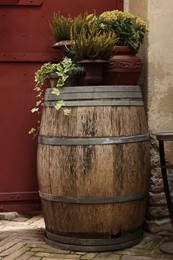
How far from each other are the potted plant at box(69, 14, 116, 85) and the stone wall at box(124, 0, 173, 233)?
0.43 meters

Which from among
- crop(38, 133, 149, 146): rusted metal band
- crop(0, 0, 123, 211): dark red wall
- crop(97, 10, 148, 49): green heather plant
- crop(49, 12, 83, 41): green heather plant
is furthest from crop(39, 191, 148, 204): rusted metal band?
crop(49, 12, 83, 41): green heather plant

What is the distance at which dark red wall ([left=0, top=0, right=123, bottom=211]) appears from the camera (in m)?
4.00

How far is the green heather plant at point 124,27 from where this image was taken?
3.43 metres

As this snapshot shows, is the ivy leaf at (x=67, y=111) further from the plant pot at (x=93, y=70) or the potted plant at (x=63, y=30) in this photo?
the potted plant at (x=63, y=30)

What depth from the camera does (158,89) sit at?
3582mm

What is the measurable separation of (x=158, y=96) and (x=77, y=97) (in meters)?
0.75

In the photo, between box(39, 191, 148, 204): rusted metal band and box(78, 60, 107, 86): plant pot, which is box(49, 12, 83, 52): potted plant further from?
box(39, 191, 148, 204): rusted metal band

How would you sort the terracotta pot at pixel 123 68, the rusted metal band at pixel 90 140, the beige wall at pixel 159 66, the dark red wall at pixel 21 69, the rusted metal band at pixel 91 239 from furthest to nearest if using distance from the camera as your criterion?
the dark red wall at pixel 21 69 → the beige wall at pixel 159 66 → the terracotta pot at pixel 123 68 → the rusted metal band at pixel 91 239 → the rusted metal band at pixel 90 140

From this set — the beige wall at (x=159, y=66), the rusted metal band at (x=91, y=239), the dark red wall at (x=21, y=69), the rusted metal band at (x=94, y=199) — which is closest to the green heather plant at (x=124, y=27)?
the beige wall at (x=159, y=66)

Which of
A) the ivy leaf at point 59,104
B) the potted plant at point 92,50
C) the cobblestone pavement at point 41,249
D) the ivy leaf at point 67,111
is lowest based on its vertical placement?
the cobblestone pavement at point 41,249

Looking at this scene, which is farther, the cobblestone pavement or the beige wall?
the beige wall

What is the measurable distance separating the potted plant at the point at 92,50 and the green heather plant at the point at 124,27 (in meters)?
0.16

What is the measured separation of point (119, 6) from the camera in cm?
408

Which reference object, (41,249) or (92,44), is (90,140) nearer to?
(92,44)
